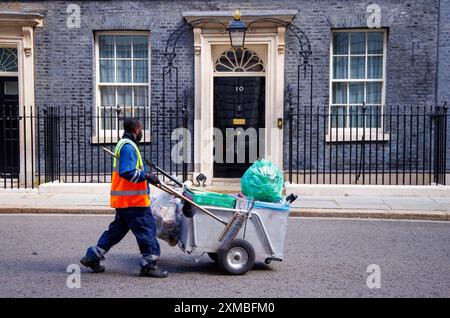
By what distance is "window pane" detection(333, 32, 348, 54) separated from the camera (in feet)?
48.0

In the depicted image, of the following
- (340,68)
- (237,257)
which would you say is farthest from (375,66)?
(237,257)

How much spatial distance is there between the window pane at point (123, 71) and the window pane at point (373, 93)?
558cm

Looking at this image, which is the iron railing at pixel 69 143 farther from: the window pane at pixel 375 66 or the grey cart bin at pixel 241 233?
the grey cart bin at pixel 241 233

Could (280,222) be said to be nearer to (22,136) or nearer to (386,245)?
(386,245)

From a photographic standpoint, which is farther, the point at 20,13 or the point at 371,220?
the point at 20,13

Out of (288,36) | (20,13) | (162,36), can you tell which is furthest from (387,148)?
(20,13)

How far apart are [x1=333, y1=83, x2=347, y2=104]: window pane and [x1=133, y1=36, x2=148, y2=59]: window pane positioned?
14.7ft

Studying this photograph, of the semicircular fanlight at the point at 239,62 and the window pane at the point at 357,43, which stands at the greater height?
the window pane at the point at 357,43

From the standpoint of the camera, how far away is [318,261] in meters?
7.54

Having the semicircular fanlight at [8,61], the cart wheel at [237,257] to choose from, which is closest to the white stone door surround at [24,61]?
the semicircular fanlight at [8,61]

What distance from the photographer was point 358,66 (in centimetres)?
1466

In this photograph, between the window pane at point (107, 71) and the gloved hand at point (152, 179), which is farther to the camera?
the window pane at point (107, 71)

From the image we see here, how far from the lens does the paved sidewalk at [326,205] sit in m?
11.2

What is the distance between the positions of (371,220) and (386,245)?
2378 mm
